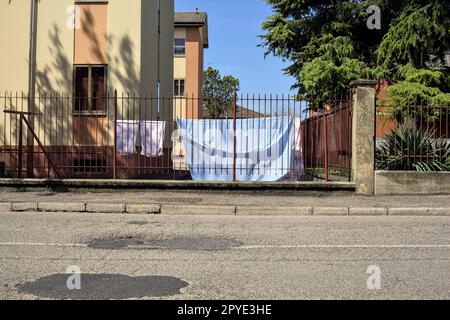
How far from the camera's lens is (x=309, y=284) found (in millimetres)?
5109

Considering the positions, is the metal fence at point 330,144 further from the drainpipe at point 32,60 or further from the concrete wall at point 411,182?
the drainpipe at point 32,60

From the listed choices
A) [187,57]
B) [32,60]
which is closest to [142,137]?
[32,60]

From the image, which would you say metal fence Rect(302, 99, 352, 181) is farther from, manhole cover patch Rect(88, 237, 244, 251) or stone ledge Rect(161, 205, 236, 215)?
manhole cover patch Rect(88, 237, 244, 251)

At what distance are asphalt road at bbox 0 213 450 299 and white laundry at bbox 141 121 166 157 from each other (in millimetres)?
4315

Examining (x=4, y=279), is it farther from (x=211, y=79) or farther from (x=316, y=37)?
(x=211, y=79)

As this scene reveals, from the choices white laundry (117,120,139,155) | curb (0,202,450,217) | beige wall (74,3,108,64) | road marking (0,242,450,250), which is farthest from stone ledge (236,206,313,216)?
beige wall (74,3,108,64)

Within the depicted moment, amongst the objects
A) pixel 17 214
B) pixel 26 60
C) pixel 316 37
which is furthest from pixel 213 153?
pixel 316 37

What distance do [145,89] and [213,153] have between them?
16.8ft

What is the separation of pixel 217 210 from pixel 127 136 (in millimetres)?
4276

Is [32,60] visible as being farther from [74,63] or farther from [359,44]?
[359,44]

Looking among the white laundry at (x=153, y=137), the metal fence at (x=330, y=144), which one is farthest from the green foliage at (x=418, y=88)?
the white laundry at (x=153, y=137)

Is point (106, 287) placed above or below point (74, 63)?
below

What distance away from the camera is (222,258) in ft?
20.7

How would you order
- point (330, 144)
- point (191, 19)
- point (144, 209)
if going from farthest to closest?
point (191, 19)
point (330, 144)
point (144, 209)
